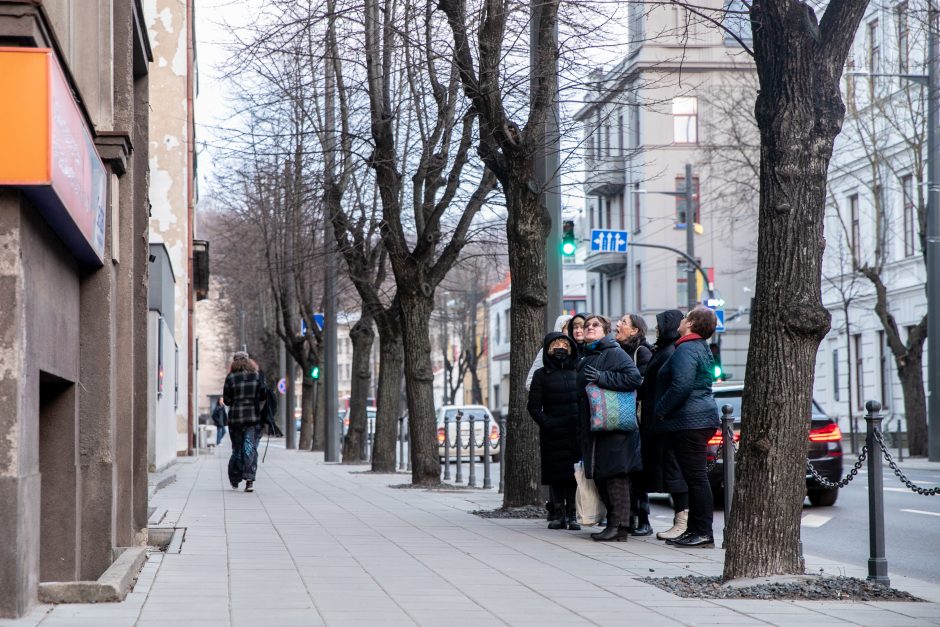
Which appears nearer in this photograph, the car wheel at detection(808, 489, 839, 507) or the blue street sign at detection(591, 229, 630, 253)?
the car wheel at detection(808, 489, 839, 507)

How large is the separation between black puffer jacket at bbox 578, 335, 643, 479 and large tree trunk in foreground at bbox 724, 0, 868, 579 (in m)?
2.66

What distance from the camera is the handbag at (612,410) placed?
36.4ft

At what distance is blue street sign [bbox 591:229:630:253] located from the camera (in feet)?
96.4

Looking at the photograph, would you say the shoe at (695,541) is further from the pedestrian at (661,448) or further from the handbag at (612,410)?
the handbag at (612,410)

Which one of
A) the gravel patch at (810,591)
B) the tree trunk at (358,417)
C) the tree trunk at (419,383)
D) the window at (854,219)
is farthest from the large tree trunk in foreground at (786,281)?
the window at (854,219)

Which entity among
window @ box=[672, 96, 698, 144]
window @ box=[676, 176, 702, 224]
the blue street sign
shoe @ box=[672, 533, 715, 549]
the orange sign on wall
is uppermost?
window @ box=[672, 96, 698, 144]

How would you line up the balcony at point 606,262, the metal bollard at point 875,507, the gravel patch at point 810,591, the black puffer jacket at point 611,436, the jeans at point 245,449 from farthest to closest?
1. the balcony at point 606,262
2. the jeans at point 245,449
3. the black puffer jacket at point 611,436
4. the metal bollard at point 875,507
5. the gravel patch at point 810,591

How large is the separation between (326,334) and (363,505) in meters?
17.4

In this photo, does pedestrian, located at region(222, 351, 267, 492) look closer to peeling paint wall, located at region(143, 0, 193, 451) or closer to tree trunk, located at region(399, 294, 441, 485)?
tree trunk, located at region(399, 294, 441, 485)

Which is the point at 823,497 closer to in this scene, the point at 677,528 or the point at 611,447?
the point at 677,528

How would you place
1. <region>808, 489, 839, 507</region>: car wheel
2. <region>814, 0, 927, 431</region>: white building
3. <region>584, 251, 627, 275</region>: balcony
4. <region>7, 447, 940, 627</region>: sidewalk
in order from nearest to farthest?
<region>7, 447, 940, 627</region>: sidewalk
<region>808, 489, 839, 507</region>: car wheel
<region>814, 0, 927, 431</region>: white building
<region>584, 251, 627, 275</region>: balcony

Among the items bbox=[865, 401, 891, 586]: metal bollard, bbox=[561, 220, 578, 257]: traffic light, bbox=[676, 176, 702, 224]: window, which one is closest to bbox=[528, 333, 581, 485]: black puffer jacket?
bbox=[865, 401, 891, 586]: metal bollard

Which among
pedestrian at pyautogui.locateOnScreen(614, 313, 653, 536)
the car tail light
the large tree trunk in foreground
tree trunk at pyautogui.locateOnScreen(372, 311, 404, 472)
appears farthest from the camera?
tree trunk at pyautogui.locateOnScreen(372, 311, 404, 472)

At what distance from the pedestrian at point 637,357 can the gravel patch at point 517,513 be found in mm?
1674
